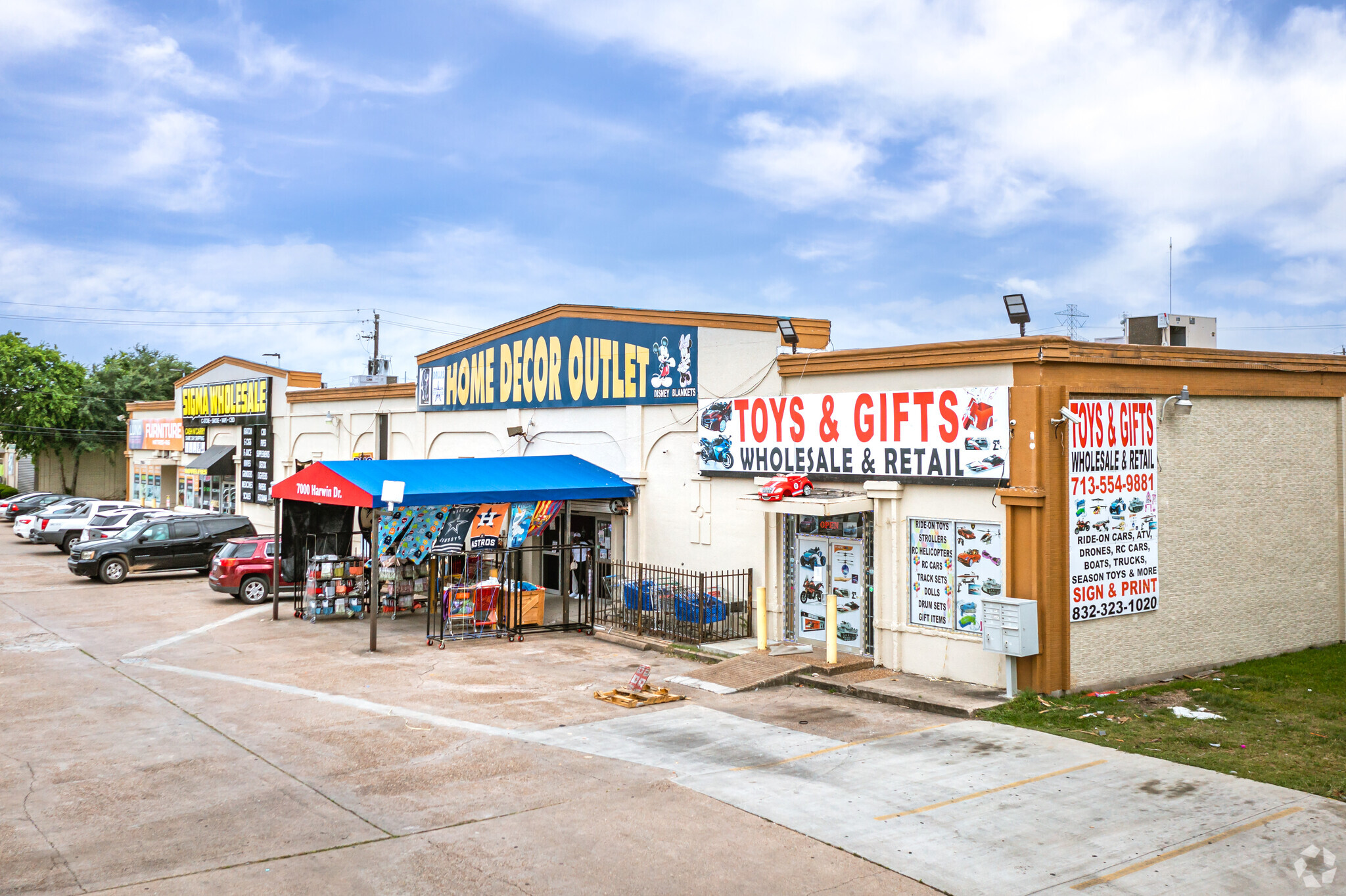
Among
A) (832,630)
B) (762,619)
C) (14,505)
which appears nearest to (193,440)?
(14,505)

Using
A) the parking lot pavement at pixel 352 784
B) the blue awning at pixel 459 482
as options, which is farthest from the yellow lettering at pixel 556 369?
the parking lot pavement at pixel 352 784

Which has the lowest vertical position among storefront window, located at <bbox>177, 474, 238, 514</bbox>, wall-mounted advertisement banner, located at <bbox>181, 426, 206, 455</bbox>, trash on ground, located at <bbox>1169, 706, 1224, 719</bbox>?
trash on ground, located at <bbox>1169, 706, 1224, 719</bbox>

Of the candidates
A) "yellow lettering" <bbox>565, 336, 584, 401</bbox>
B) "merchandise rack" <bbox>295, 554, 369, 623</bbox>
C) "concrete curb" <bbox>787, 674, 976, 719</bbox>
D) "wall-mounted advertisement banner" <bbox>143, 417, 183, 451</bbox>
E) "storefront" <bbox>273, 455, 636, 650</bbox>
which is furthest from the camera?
"wall-mounted advertisement banner" <bbox>143, 417, 183, 451</bbox>

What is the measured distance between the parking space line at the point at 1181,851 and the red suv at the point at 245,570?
2074cm

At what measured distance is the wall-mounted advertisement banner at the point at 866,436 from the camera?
1479cm

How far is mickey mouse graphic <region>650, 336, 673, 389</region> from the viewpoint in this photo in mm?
21234

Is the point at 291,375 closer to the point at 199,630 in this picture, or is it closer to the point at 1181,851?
the point at 199,630

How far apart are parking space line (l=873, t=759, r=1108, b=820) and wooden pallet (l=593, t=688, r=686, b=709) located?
5.27 meters

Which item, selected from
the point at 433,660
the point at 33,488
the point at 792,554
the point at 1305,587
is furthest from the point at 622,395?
the point at 33,488

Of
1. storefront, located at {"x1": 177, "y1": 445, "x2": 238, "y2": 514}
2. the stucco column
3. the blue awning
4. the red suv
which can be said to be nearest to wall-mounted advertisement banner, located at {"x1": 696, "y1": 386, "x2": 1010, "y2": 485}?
the stucco column

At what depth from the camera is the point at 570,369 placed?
955 inches

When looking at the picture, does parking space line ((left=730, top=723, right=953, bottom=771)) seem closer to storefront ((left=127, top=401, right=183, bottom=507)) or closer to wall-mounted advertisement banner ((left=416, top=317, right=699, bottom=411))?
wall-mounted advertisement banner ((left=416, top=317, right=699, bottom=411))

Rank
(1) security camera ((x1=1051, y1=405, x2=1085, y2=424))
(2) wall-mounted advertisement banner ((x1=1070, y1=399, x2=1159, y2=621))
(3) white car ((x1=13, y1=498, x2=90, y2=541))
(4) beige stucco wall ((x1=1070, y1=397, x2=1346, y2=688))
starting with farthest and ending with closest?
(3) white car ((x1=13, y1=498, x2=90, y2=541))
(4) beige stucco wall ((x1=1070, y1=397, x2=1346, y2=688))
(2) wall-mounted advertisement banner ((x1=1070, y1=399, x2=1159, y2=621))
(1) security camera ((x1=1051, y1=405, x2=1085, y2=424))

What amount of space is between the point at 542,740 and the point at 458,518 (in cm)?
908
